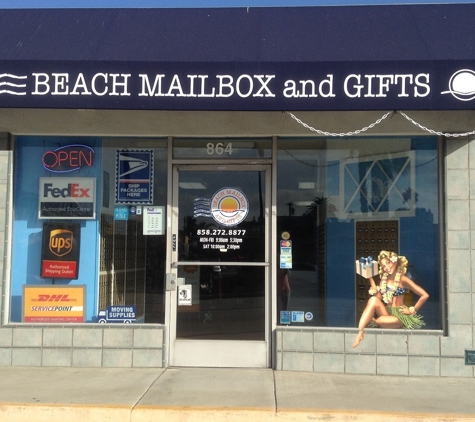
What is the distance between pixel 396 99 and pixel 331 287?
2397mm

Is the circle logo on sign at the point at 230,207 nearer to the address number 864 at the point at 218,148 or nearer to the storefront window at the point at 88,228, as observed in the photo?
the address number 864 at the point at 218,148

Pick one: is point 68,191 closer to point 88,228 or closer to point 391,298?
point 88,228

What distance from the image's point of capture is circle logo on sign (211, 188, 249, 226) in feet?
24.6

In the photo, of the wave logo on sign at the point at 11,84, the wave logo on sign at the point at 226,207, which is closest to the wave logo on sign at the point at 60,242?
the wave logo on sign at the point at 226,207

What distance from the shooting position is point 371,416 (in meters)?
5.52

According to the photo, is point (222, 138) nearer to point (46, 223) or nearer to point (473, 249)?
point (46, 223)

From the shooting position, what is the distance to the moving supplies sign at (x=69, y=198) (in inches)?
297

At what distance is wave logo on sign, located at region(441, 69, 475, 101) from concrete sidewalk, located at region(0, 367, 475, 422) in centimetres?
314

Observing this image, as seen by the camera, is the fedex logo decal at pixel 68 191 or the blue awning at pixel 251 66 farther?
the fedex logo decal at pixel 68 191

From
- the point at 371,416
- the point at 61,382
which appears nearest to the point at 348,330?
the point at 371,416

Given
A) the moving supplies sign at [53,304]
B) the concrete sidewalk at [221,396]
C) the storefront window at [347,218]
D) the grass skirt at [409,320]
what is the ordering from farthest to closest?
the moving supplies sign at [53,304] < the storefront window at [347,218] < the grass skirt at [409,320] < the concrete sidewalk at [221,396]

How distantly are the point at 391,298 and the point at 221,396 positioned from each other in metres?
2.48

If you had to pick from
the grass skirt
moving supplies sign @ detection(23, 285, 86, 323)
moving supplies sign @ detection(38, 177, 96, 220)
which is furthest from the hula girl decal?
moving supplies sign @ detection(38, 177, 96, 220)

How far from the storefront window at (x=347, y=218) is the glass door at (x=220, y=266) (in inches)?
11.7
